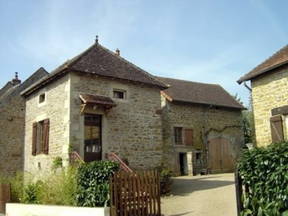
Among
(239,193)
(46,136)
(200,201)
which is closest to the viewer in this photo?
(239,193)

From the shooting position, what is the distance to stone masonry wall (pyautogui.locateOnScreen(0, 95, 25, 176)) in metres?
17.8

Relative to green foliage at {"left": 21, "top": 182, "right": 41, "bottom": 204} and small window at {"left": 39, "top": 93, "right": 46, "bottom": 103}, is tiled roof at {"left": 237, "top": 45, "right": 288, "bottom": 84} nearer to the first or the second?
green foliage at {"left": 21, "top": 182, "right": 41, "bottom": 204}

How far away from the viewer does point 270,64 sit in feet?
39.5

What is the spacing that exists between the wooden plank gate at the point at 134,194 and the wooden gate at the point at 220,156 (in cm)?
1430

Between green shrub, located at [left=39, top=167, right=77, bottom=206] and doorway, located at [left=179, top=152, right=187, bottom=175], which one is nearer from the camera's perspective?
green shrub, located at [left=39, top=167, right=77, bottom=206]

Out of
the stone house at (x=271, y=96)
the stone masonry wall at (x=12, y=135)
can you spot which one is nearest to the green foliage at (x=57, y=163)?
the stone masonry wall at (x=12, y=135)

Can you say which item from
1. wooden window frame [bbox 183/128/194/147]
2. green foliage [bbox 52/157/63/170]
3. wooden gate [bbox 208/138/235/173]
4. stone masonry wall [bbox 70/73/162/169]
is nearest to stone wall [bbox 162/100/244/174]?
wooden window frame [bbox 183/128/194/147]

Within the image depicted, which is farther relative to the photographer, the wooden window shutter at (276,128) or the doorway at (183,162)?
the doorway at (183,162)

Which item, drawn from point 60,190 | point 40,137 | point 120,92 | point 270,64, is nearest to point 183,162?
point 120,92

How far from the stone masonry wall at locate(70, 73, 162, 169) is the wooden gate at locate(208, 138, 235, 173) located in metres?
8.12

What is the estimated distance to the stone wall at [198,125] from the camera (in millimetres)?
21281

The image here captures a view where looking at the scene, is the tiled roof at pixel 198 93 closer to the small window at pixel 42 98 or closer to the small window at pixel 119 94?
the small window at pixel 119 94

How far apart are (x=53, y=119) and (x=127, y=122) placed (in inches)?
122

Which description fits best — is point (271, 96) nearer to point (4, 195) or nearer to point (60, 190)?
point (60, 190)
